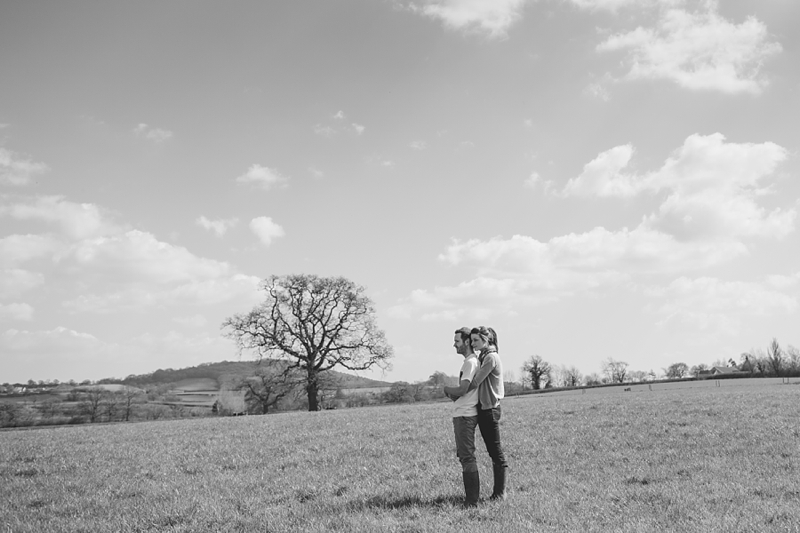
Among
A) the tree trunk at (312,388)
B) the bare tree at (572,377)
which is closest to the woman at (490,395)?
the tree trunk at (312,388)

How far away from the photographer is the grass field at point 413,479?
8398mm

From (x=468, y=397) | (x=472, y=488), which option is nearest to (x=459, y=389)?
(x=468, y=397)

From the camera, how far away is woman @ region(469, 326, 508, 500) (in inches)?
360

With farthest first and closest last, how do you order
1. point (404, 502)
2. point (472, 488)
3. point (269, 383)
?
point (269, 383) → point (404, 502) → point (472, 488)

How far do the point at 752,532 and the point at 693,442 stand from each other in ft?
26.1

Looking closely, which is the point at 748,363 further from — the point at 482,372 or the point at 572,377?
the point at 482,372

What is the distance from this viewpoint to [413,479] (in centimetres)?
1133

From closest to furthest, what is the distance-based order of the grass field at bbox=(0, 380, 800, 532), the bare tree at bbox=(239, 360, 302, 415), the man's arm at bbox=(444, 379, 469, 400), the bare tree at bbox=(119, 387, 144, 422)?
the grass field at bbox=(0, 380, 800, 532)
the man's arm at bbox=(444, 379, 469, 400)
the bare tree at bbox=(239, 360, 302, 415)
the bare tree at bbox=(119, 387, 144, 422)

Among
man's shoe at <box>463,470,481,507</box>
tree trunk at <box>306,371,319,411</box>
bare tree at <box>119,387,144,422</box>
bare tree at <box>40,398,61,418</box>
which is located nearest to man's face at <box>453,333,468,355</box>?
man's shoe at <box>463,470,481,507</box>

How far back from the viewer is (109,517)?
935 cm

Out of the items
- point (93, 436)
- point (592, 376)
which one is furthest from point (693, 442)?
point (592, 376)

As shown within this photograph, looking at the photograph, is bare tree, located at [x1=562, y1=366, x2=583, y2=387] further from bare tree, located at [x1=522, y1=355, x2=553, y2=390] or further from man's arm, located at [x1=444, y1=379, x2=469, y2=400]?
man's arm, located at [x1=444, y1=379, x2=469, y2=400]

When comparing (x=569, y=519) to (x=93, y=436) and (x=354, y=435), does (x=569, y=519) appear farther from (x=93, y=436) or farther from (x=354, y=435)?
(x=93, y=436)

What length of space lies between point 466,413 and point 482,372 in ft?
2.55
